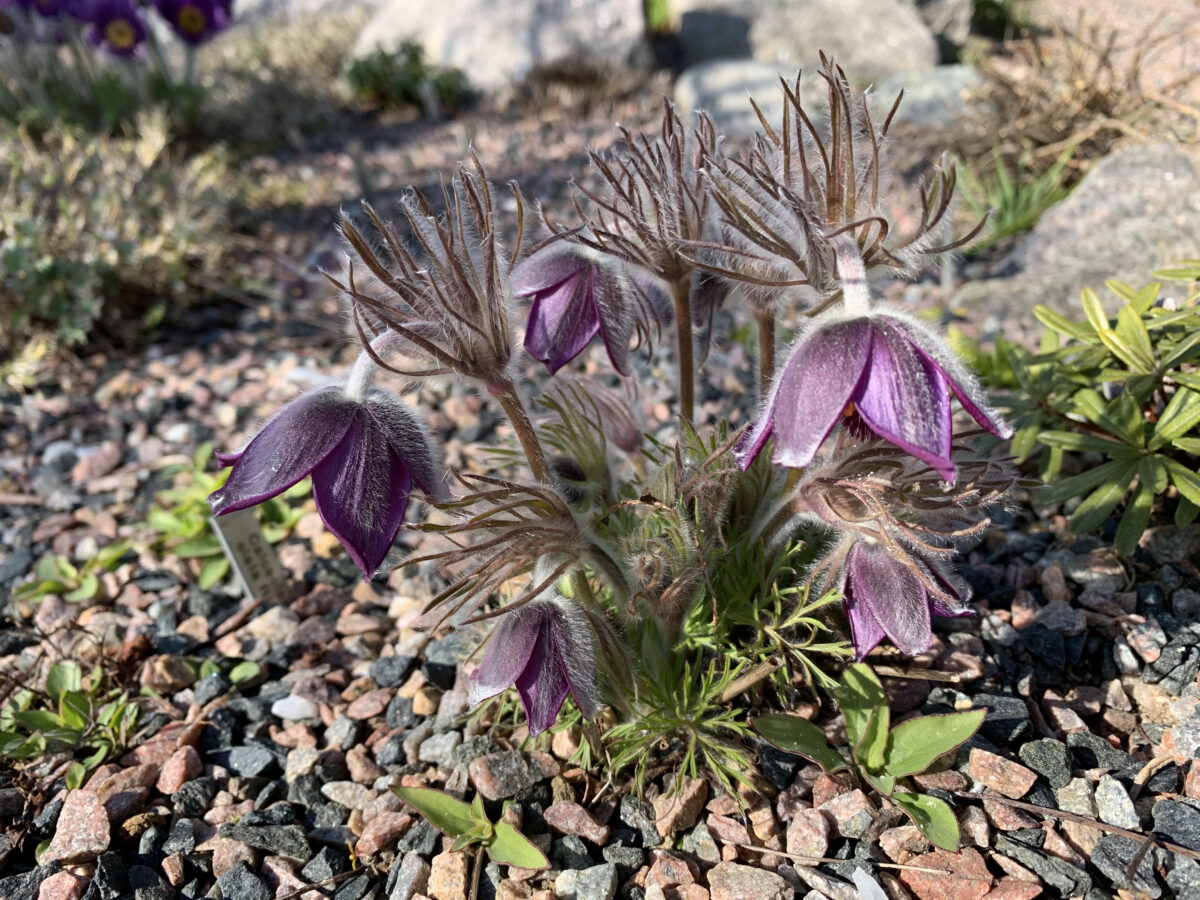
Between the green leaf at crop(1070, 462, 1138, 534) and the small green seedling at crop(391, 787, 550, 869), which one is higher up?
the green leaf at crop(1070, 462, 1138, 534)

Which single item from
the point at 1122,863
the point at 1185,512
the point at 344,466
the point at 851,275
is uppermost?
the point at 851,275

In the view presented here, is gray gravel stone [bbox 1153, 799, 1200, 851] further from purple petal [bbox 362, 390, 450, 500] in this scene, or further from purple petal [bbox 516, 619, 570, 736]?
purple petal [bbox 362, 390, 450, 500]

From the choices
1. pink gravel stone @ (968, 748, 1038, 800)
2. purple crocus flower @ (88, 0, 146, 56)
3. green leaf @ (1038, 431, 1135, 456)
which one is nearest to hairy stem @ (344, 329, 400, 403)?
pink gravel stone @ (968, 748, 1038, 800)

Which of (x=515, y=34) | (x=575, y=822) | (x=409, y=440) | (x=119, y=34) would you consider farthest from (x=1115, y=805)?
(x=515, y=34)

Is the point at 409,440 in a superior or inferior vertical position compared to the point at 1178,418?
superior

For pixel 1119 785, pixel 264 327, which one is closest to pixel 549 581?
pixel 1119 785

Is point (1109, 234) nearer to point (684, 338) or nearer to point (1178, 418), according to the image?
point (1178, 418)

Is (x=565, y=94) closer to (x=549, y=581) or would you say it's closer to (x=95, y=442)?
(x=95, y=442)
